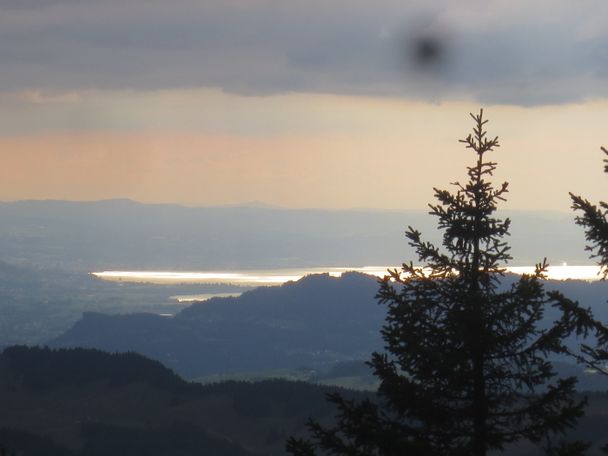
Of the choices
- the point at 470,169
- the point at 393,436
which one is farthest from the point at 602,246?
the point at 393,436

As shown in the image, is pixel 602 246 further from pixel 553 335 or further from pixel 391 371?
pixel 391 371

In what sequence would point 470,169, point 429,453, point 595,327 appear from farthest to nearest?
point 470,169, point 429,453, point 595,327

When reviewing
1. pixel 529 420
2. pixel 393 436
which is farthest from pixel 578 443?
pixel 393 436

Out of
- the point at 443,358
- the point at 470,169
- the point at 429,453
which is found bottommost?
the point at 429,453

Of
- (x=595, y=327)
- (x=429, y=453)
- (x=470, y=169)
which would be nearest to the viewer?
(x=595, y=327)

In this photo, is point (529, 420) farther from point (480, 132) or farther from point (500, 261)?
point (480, 132)

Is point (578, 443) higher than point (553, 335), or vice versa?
point (553, 335)

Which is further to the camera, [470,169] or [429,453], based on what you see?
[470,169]
